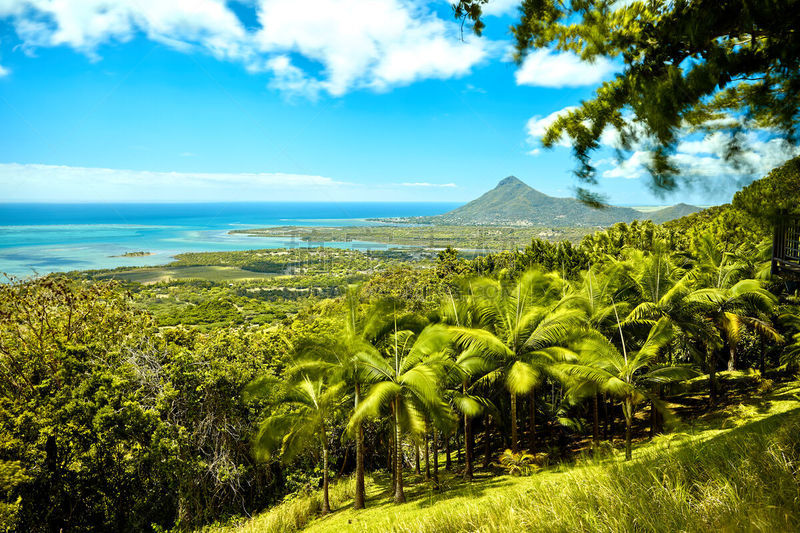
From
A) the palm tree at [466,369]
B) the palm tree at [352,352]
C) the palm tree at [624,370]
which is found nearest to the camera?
the palm tree at [624,370]

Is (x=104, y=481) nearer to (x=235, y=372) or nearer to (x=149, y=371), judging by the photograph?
(x=149, y=371)

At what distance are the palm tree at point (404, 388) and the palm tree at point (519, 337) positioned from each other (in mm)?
1084

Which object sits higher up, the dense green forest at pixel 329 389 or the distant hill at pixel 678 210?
the distant hill at pixel 678 210

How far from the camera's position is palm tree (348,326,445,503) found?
9.31 m

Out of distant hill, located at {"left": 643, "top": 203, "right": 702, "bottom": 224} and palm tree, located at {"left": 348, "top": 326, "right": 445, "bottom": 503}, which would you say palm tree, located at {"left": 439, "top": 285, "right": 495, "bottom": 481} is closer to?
palm tree, located at {"left": 348, "top": 326, "right": 445, "bottom": 503}

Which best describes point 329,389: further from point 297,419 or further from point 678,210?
point 678,210

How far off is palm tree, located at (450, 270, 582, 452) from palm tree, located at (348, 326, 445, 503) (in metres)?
1.08

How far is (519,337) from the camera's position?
11.8 metres

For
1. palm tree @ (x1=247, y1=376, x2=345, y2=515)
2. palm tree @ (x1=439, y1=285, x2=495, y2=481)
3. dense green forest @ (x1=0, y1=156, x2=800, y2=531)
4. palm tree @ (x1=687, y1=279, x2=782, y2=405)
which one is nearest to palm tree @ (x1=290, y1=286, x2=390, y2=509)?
dense green forest @ (x1=0, y1=156, x2=800, y2=531)

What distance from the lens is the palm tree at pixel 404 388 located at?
931cm

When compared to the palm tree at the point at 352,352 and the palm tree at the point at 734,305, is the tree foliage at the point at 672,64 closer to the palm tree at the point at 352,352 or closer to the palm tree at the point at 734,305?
the palm tree at the point at 352,352

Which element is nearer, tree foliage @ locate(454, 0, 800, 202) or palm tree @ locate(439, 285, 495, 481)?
tree foliage @ locate(454, 0, 800, 202)

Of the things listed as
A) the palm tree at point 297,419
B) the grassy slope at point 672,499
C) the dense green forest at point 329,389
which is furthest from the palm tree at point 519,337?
the grassy slope at point 672,499

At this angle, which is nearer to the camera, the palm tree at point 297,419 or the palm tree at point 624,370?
the palm tree at point 624,370
